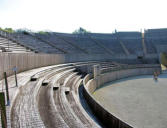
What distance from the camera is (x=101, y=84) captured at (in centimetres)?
1375

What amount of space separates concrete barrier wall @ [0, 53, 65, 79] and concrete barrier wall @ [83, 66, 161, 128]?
498 centimetres

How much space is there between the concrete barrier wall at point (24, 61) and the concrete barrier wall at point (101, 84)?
498cm

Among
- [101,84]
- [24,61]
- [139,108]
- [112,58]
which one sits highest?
[24,61]

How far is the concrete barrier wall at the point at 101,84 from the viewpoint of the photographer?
14.6 ft

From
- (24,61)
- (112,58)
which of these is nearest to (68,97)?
(24,61)

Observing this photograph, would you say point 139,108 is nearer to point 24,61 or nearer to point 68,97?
point 68,97

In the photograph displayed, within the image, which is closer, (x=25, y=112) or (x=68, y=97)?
(x=25, y=112)

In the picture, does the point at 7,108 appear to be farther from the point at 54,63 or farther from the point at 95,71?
the point at 54,63

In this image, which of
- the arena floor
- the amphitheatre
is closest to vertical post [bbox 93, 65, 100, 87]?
the amphitheatre

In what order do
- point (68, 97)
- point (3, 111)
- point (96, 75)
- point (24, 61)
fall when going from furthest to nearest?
point (96, 75), point (24, 61), point (68, 97), point (3, 111)

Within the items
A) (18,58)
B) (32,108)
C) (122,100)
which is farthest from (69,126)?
(18,58)

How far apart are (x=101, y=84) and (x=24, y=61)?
8339 mm

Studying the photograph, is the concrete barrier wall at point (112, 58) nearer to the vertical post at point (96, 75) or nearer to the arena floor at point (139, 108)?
the vertical post at point (96, 75)

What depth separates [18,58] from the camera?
29.4 ft
